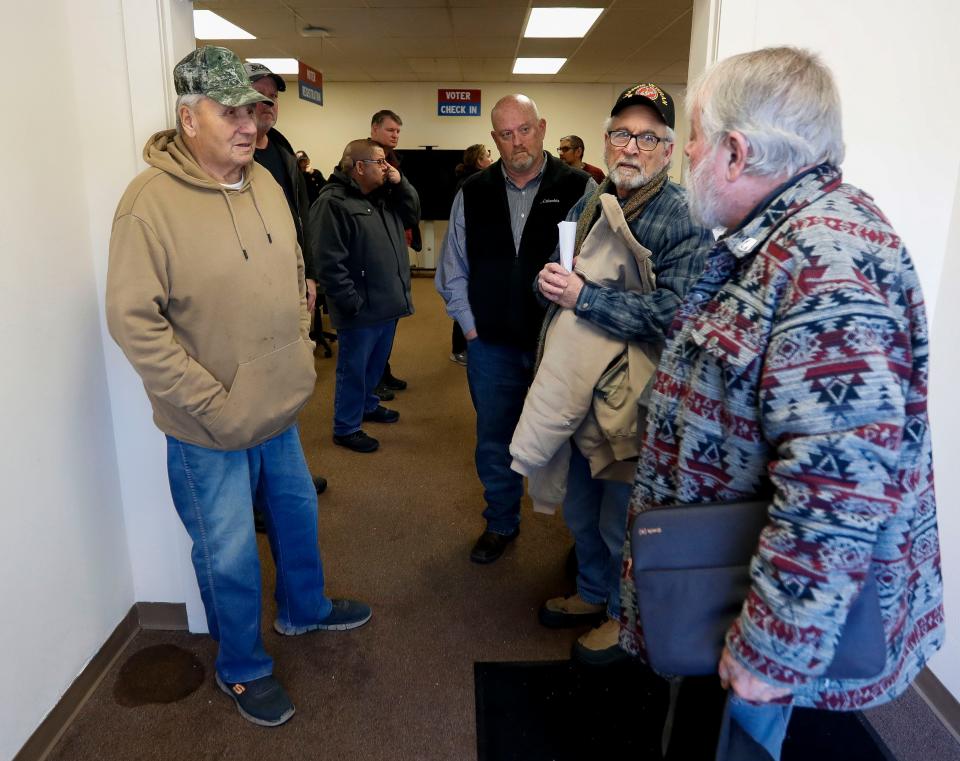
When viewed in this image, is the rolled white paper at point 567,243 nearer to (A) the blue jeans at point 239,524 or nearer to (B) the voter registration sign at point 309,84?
(A) the blue jeans at point 239,524

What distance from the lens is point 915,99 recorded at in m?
1.80

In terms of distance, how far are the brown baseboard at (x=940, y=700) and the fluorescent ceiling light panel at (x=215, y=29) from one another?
7.51 meters

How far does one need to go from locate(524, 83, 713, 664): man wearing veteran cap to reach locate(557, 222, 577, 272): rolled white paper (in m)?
0.02

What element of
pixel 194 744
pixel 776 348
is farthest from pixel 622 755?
pixel 776 348

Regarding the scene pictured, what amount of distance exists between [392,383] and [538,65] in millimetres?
6278

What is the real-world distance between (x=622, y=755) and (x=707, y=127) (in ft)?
5.01

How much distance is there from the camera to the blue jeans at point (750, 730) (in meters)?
1.01

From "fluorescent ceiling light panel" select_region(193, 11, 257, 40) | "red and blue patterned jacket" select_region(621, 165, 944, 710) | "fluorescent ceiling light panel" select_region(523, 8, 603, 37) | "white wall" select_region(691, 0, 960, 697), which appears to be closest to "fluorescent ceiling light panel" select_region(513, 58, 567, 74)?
"fluorescent ceiling light panel" select_region(523, 8, 603, 37)

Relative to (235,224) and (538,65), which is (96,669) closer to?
→ (235,224)

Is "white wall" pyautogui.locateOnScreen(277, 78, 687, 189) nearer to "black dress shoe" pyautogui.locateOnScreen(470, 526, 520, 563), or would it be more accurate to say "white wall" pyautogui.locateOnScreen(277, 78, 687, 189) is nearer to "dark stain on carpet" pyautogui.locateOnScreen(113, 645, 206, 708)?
"black dress shoe" pyautogui.locateOnScreen(470, 526, 520, 563)

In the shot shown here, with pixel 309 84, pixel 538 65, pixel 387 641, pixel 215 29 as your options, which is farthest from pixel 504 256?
pixel 538 65

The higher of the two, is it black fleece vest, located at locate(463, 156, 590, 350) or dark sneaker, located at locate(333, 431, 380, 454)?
black fleece vest, located at locate(463, 156, 590, 350)

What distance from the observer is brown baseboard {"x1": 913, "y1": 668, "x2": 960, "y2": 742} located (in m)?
1.84

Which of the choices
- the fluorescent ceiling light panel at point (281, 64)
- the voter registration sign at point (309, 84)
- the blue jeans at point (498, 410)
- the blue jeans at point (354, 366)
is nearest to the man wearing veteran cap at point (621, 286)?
the blue jeans at point (498, 410)
